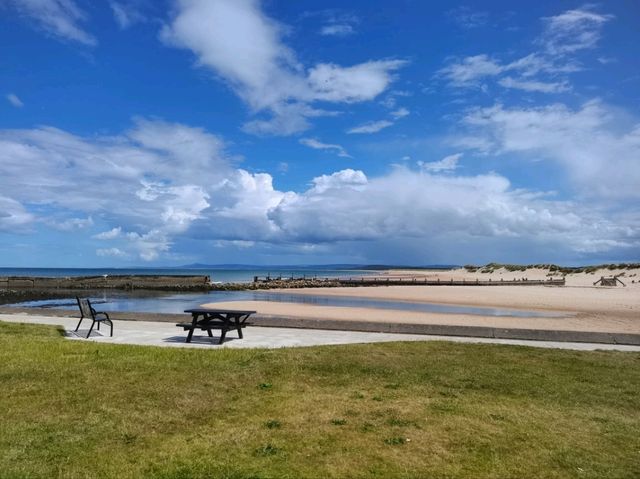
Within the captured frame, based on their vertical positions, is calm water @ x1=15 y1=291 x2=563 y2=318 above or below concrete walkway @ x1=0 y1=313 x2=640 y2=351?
below

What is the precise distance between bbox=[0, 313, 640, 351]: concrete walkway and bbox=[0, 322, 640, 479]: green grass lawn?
1637mm

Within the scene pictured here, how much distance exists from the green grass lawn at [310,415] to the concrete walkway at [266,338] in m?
1.64

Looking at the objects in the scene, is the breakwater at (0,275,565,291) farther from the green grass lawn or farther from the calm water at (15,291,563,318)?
the green grass lawn

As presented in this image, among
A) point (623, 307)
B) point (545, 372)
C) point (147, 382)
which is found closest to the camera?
point (147, 382)

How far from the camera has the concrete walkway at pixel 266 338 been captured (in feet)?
37.3

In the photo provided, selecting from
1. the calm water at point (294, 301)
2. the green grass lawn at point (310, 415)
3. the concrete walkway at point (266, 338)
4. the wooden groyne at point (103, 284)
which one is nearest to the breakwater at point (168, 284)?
the wooden groyne at point (103, 284)

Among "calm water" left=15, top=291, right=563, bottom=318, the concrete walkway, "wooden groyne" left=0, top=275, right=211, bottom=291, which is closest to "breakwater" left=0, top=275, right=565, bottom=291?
"wooden groyne" left=0, top=275, right=211, bottom=291

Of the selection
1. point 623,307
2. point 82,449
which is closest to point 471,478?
point 82,449

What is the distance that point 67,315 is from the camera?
1670 cm

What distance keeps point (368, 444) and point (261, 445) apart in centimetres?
110

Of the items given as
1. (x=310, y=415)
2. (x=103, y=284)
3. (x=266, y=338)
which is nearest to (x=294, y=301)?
(x=266, y=338)

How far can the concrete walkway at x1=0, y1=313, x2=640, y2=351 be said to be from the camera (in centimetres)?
1137

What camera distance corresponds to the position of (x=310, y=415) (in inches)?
239

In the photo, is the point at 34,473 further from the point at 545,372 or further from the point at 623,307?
the point at 623,307
